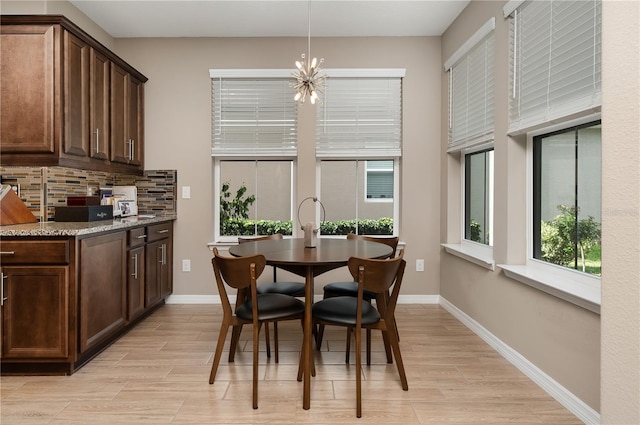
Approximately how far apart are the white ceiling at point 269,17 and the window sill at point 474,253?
221 centimetres

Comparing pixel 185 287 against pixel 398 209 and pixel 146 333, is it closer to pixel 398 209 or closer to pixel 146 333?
pixel 146 333

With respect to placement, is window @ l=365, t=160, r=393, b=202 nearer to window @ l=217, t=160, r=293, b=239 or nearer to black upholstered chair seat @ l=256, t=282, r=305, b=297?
window @ l=217, t=160, r=293, b=239

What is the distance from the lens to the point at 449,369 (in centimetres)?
251

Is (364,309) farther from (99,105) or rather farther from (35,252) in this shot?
(99,105)

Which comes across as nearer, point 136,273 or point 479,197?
point 136,273

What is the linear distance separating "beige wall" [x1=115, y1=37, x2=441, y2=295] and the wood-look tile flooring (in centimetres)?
158

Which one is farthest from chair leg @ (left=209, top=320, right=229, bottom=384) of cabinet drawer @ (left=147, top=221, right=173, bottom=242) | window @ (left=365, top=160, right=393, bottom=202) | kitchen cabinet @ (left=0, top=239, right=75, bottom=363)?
window @ (left=365, top=160, right=393, bottom=202)

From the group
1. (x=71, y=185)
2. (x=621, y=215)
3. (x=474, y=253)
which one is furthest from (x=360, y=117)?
(x=621, y=215)

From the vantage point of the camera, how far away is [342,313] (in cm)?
222

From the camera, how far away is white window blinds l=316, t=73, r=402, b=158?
4062 millimetres

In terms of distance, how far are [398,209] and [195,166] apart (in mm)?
2260

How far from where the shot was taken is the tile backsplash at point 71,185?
3.02m

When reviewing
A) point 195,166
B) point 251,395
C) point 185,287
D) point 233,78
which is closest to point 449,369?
point 251,395

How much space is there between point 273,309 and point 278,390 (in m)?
0.47
